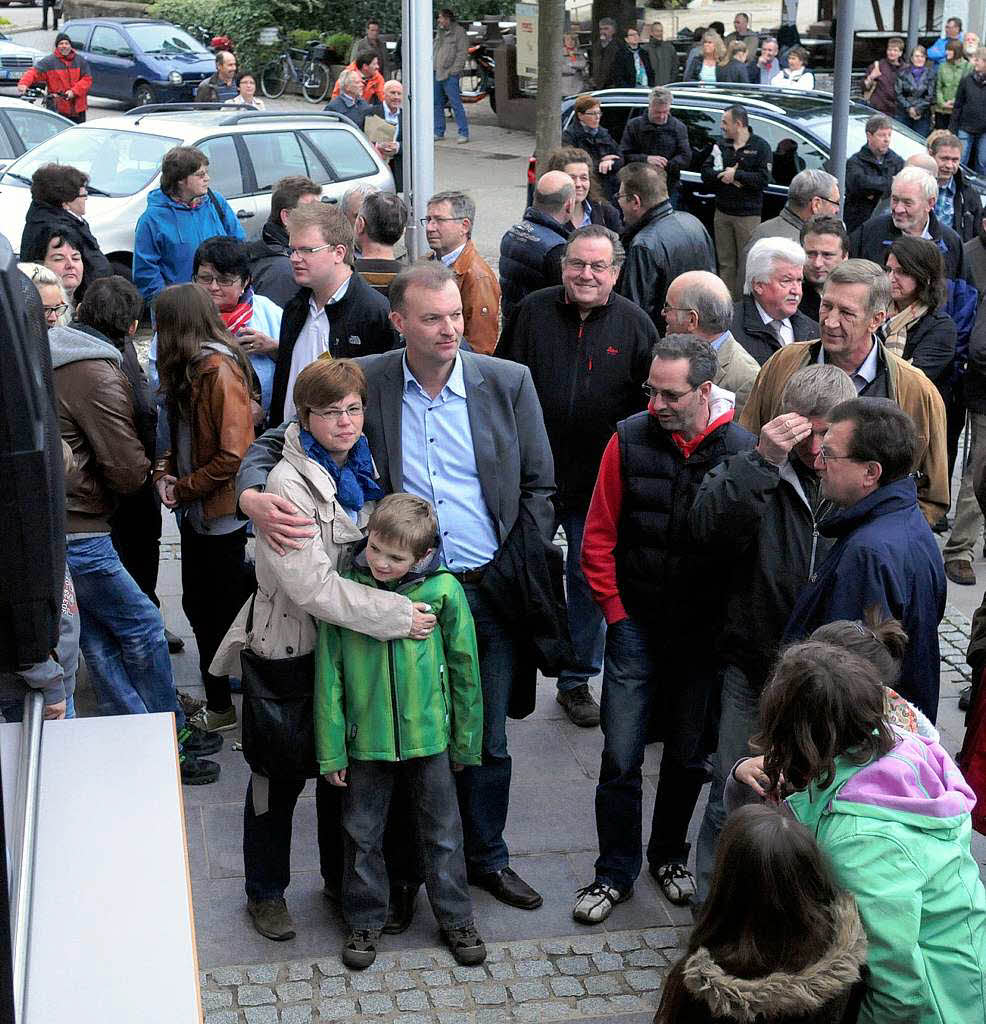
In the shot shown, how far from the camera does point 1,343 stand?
162cm

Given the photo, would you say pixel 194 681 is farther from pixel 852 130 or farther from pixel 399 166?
pixel 399 166

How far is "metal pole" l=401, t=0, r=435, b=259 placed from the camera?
8492 mm

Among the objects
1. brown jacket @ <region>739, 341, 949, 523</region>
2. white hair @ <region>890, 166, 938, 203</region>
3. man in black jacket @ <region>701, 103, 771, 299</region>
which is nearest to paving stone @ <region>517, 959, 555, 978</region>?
brown jacket @ <region>739, 341, 949, 523</region>

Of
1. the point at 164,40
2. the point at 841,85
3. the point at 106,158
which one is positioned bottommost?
the point at 106,158

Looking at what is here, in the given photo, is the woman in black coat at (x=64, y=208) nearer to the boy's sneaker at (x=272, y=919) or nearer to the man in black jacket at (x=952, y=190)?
the boy's sneaker at (x=272, y=919)

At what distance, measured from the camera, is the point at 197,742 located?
595cm

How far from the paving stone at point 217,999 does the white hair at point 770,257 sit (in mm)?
3579

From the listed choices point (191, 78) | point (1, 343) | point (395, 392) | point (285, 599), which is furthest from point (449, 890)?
point (191, 78)

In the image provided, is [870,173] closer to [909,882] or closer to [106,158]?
[106,158]

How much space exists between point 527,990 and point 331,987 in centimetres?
60

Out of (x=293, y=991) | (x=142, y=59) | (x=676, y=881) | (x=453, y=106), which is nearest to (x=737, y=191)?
(x=676, y=881)

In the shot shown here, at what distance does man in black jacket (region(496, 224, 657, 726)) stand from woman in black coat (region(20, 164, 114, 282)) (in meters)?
2.99

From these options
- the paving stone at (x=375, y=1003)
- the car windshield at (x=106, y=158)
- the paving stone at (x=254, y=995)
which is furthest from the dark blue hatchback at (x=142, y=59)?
the paving stone at (x=375, y=1003)

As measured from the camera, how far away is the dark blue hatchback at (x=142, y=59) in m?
26.1
